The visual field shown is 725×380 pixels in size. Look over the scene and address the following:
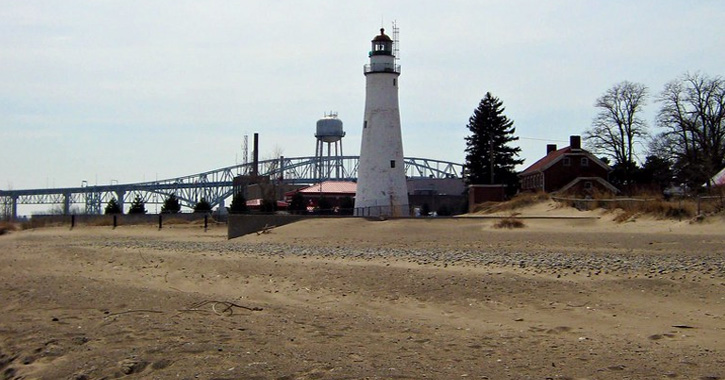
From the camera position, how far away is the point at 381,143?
2110 inches

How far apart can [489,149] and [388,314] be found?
168ft

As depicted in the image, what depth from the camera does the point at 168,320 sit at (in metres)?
13.6

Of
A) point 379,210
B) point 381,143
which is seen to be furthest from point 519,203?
point 381,143

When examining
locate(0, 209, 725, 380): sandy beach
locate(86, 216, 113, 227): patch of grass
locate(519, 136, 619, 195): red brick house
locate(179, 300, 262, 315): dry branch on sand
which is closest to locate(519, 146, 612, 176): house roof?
locate(519, 136, 619, 195): red brick house

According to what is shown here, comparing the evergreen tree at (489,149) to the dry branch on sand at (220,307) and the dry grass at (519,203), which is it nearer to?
the dry grass at (519,203)

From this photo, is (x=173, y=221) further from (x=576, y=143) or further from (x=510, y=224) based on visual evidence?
(x=510, y=224)

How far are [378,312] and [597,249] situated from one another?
9628mm

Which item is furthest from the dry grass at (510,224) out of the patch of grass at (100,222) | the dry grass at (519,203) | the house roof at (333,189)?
the house roof at (333,189)

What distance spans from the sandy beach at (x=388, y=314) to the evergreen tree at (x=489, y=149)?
38.6 meters

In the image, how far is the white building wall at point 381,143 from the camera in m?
53.4

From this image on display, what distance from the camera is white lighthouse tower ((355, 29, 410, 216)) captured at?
2104 inches

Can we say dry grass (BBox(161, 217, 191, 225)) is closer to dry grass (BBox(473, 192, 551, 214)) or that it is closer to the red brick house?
dry grass (BBox(473, 192, 551, 214))

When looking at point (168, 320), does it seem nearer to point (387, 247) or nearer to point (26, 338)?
point (26, 338)

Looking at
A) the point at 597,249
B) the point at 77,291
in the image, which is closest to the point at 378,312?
the point at 77,291
